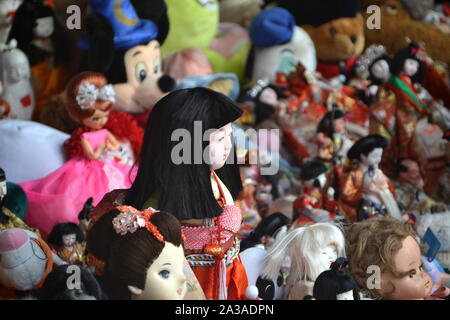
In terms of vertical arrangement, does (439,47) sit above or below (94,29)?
below

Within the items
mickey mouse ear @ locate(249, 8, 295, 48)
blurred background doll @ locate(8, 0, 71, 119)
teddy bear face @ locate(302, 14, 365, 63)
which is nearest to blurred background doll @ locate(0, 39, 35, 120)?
blurred background doll @ locate(8, 0, 71, 119)

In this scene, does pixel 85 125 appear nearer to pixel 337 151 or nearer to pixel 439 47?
pixel 337 151

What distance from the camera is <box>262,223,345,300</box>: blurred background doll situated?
2.65 m

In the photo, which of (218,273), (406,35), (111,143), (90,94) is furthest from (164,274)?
(406,35)

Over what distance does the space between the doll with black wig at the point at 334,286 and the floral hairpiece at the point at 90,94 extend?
1.32 metres

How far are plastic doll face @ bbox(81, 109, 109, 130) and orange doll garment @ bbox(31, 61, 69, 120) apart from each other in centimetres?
90

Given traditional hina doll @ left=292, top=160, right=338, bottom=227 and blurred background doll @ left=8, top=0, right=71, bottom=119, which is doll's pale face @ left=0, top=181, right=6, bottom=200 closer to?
traditional hina doll @ left=292, top=160, right=338, bottom=227

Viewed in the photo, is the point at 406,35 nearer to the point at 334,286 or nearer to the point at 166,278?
the point at 334,286

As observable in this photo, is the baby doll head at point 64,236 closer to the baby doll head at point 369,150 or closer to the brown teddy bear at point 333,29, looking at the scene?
Answer: the baby doll head at point 369,150

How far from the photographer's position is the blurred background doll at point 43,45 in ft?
14.3

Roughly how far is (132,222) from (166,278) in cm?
17
